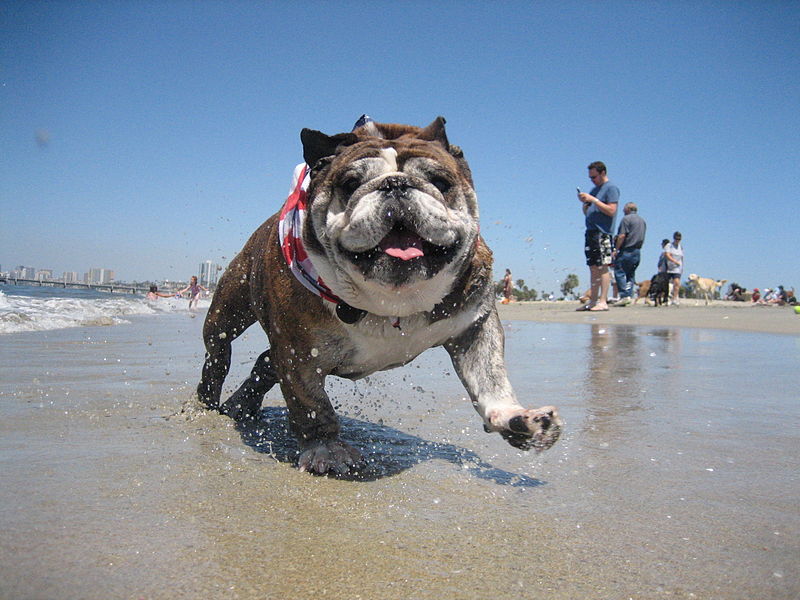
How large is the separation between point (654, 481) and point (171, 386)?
3.48 meters

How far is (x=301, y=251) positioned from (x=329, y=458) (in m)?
0.89

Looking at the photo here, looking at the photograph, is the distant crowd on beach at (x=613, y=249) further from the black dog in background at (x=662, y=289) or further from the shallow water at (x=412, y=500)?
the shallow water at (x=412, y=500)

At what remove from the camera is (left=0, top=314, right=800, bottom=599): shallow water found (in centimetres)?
162

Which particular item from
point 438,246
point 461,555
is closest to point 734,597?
point 461,555

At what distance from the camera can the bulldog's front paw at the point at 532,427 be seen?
8.20 feet

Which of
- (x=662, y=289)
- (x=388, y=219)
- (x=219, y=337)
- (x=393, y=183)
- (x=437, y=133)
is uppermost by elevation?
(x=437, y=133)

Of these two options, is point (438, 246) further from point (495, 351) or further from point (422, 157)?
point (495, 351)

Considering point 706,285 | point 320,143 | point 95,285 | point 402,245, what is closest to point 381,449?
point 402,245

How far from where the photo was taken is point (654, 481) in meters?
2.49

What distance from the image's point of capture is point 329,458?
281cm

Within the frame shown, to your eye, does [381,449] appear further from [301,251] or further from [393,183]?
[393,183]

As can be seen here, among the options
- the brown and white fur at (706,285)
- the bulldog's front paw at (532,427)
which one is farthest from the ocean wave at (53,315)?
the brown and white fur at (706,285)

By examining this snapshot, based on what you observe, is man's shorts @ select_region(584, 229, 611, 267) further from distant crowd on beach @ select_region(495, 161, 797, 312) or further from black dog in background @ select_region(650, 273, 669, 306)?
black dog in background @ select_region(650, 273, 669, 306)

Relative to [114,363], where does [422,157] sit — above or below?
above
